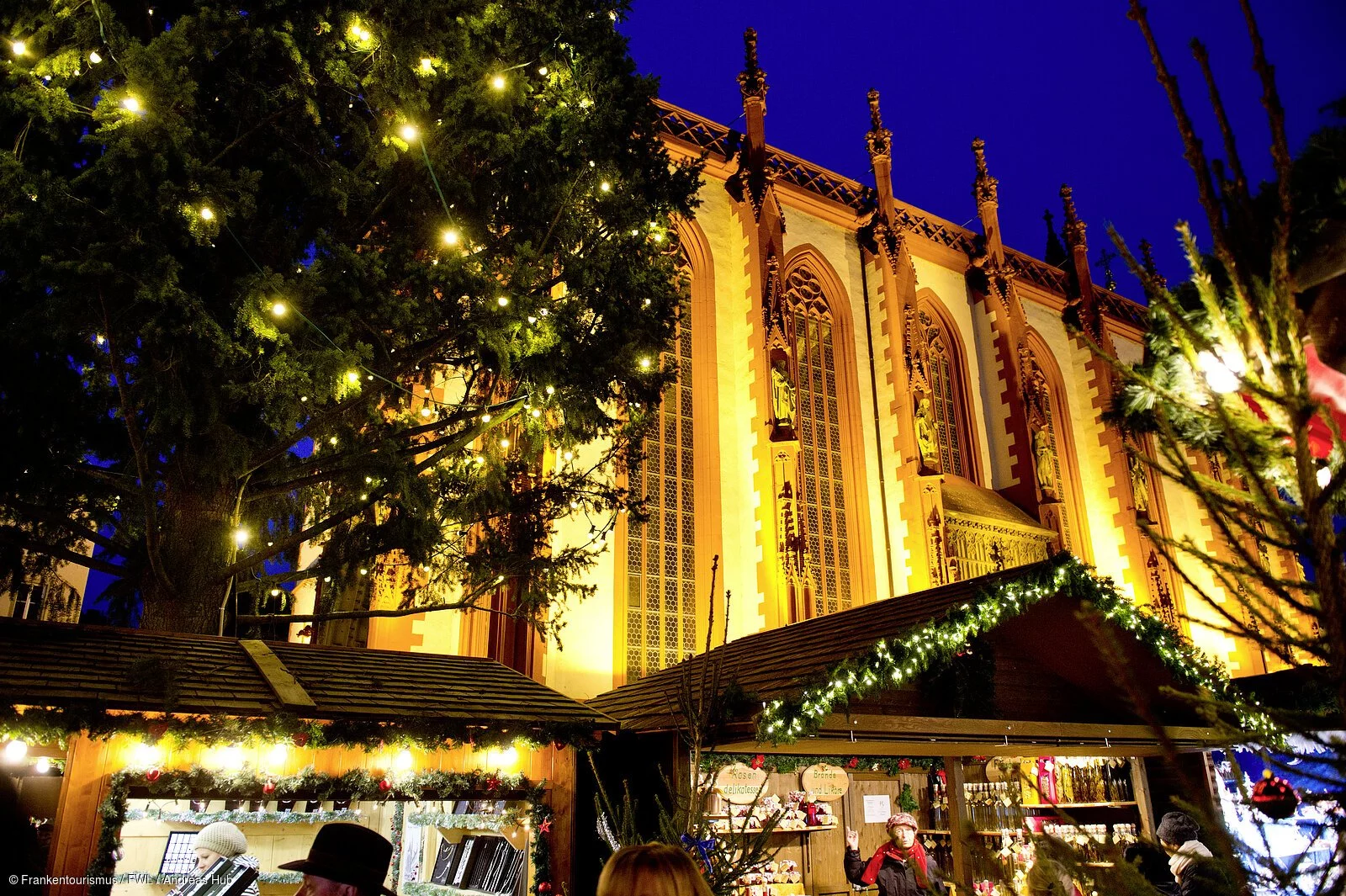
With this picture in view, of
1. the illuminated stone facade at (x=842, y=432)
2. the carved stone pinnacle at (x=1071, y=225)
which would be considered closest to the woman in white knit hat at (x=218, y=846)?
the illuminated stone facade at (x=842, y=432)

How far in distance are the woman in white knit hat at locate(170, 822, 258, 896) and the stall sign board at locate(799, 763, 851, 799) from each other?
5.80 metres

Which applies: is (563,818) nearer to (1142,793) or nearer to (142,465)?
(142,465)

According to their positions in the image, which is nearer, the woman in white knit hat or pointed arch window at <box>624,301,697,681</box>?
the woman in white knit hat

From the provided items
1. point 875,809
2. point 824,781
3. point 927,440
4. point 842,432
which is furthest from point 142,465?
point 927,440

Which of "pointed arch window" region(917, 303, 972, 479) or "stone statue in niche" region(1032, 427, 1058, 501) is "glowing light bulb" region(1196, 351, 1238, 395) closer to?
"stone statue in niche" region(1032, 427, 1058, 501)

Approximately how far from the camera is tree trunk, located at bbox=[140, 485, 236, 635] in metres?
7.24

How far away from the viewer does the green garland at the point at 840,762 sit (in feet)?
28.1

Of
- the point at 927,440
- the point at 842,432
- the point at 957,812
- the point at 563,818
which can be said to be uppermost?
the point at 842,432

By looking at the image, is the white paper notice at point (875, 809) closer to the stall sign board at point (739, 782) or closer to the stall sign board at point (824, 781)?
the stall sign board at point (824, 781)

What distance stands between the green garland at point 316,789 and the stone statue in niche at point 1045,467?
14.3 metres

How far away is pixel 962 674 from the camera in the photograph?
7.66m

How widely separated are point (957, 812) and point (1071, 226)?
1632 cm

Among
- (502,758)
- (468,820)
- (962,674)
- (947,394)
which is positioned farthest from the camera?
(947,394)

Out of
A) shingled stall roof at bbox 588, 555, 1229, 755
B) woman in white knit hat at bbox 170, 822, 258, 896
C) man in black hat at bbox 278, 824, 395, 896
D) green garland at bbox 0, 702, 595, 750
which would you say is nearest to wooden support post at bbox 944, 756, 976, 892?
shingled stall roof at bbox 588, 555, 1229, 755
